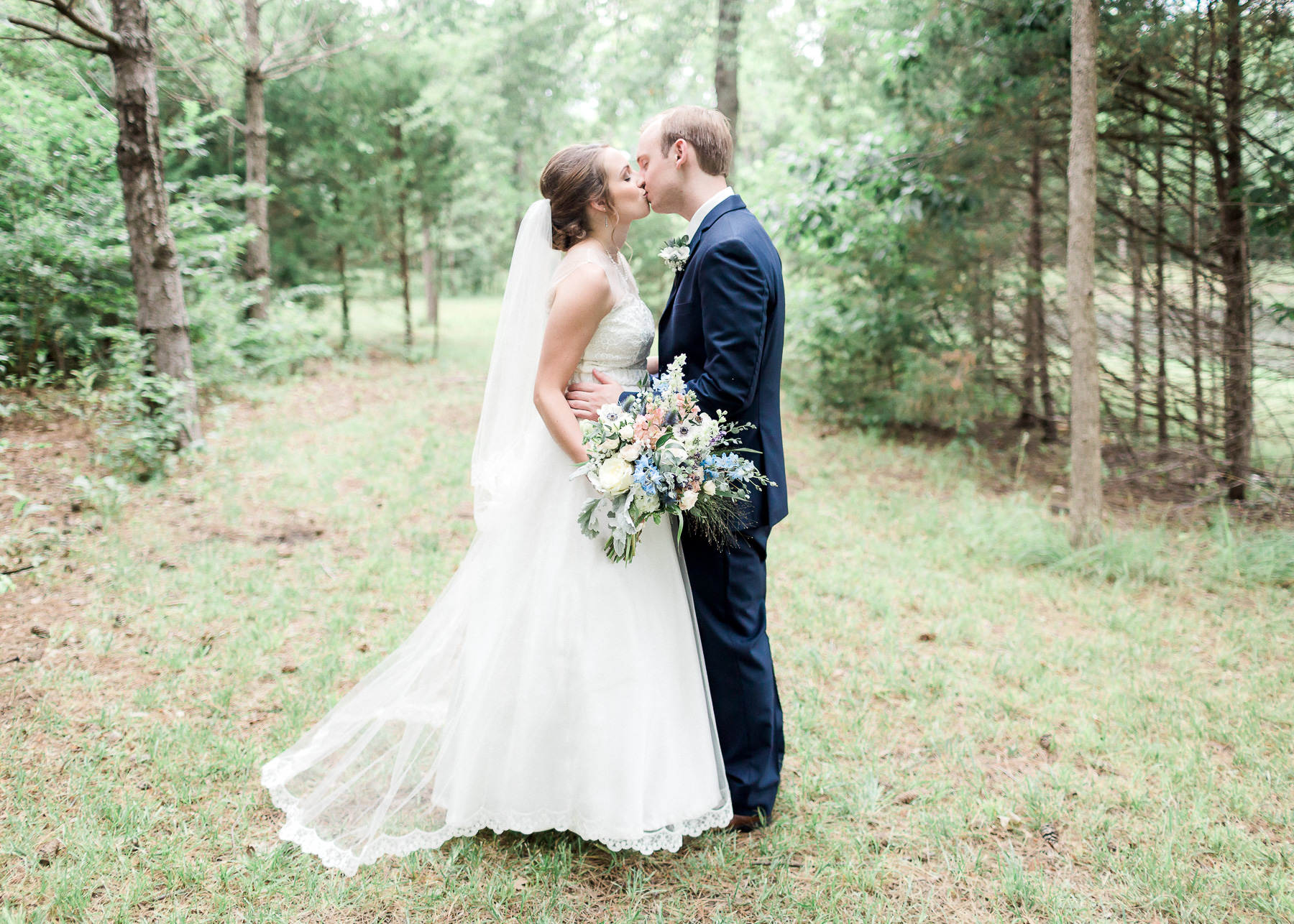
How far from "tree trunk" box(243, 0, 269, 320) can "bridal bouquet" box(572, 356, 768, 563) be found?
9322 millimetres

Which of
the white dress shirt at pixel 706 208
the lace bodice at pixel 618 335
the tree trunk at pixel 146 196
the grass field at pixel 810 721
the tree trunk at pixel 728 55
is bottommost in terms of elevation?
the grass field at pixel 810 721

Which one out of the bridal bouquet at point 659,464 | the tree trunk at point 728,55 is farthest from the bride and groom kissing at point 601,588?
the tree trunk at point 728,55

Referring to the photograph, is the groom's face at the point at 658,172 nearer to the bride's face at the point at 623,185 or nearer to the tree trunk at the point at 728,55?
the bride's face at the point at 623,185

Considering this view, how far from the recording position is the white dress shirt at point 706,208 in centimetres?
269

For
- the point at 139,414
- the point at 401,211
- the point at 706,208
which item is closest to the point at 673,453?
the point at 706,208

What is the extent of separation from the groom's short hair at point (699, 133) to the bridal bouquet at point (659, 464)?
77 centimetres

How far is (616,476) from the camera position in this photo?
7.83 ft

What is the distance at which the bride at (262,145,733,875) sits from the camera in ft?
8.52

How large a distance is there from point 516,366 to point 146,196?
5.28 metres

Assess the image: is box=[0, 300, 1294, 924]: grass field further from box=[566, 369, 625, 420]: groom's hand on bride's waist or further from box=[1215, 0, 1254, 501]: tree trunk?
box=[566, 369, 625, 420]: groom's hand on bride's waist

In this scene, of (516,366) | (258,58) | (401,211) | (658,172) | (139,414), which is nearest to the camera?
(658,172)

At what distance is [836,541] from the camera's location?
6141mm

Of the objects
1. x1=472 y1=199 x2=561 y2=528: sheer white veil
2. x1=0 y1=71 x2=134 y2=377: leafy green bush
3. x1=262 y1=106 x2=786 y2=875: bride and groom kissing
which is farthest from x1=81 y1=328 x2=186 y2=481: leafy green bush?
x1=472 y1=199 x2=561 y2=528: sheer white veil

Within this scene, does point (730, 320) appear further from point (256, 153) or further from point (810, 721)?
point (256, 153)
